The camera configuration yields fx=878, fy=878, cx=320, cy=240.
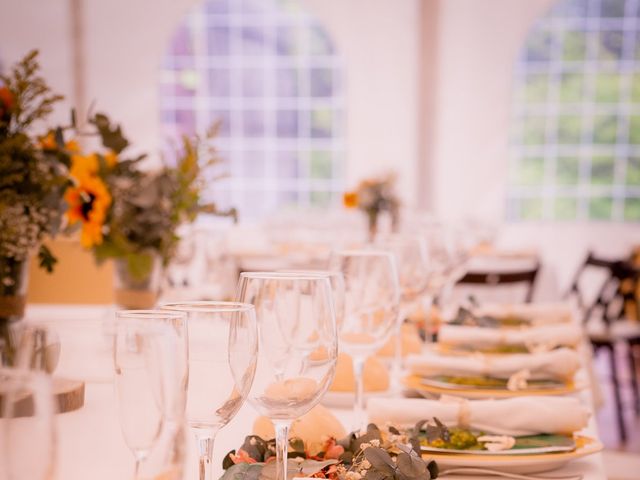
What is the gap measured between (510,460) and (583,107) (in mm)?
7742

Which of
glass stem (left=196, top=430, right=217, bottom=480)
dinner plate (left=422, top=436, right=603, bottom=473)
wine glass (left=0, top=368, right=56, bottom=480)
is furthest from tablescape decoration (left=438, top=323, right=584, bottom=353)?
wine glass (left=0, top=368, right=56, bottom=480)

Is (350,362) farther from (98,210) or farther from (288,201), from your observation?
(288,201)

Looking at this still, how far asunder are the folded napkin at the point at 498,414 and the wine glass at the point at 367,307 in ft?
0.22

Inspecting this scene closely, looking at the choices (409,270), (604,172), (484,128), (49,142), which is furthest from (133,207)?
(604,172)

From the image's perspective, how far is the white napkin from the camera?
1.43 meters

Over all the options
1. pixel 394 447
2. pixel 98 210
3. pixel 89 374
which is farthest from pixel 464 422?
pixel 98 210

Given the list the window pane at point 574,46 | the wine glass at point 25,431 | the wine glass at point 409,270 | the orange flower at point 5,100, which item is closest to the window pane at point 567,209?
the window pane at point 574,46

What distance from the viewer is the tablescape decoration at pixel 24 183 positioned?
5.07 feet

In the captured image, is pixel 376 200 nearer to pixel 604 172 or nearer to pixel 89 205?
pixel 89 205

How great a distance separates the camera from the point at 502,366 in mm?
1448

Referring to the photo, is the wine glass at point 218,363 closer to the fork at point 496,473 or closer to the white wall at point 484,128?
Result: the fork at point 496,473

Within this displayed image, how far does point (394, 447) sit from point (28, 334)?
1.75 feet

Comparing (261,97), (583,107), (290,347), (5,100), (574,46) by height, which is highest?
(574,46)

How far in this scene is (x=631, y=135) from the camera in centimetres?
820
